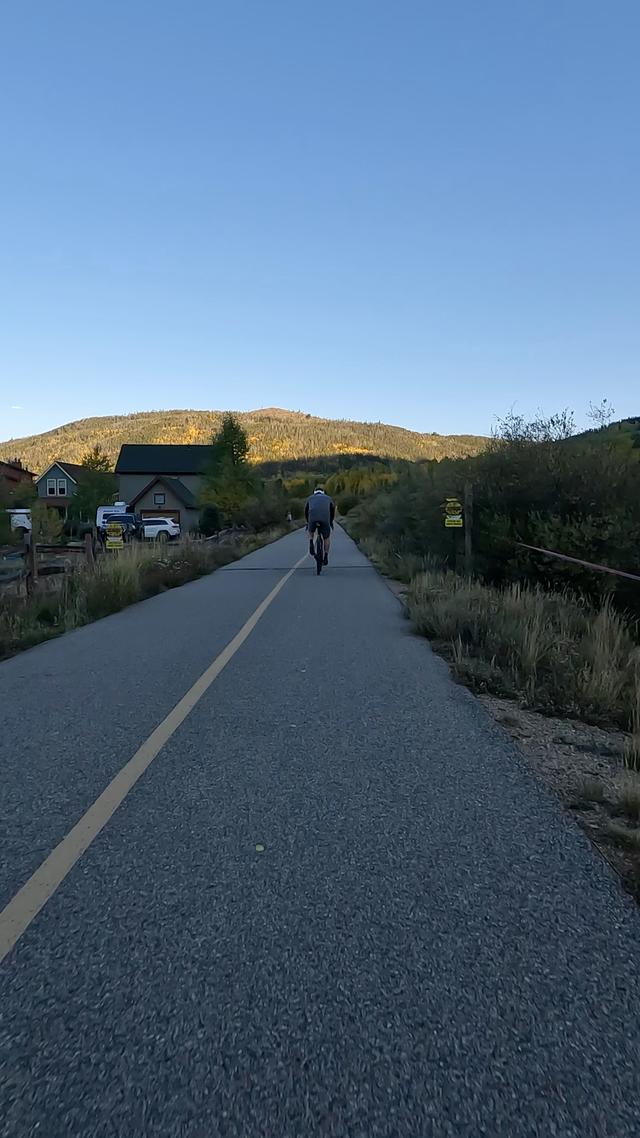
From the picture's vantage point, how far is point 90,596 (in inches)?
548

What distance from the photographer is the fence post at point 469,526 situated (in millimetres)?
13867

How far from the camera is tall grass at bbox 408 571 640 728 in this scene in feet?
21.8

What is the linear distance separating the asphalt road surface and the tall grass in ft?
3.79

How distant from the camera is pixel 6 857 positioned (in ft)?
12.2

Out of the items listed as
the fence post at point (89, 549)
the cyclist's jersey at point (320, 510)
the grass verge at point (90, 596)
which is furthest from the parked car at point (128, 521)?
the fence post at point (89, 549)

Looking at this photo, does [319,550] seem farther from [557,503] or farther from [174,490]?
[174,490]

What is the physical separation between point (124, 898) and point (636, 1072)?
2.03 meters

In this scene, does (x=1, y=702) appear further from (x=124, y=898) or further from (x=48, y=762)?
(x=124, y=898)

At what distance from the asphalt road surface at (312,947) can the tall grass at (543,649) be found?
1156mm

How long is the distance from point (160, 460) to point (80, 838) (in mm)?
82956

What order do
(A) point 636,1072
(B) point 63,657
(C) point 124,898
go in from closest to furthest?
(A) point 636,1072 < (C) point 124,898 < (B) point 63,657

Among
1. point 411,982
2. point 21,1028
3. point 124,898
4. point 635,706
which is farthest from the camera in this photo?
point 635,706

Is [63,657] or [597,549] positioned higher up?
[597,549]

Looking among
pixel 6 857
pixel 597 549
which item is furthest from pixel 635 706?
pixel 597 549
